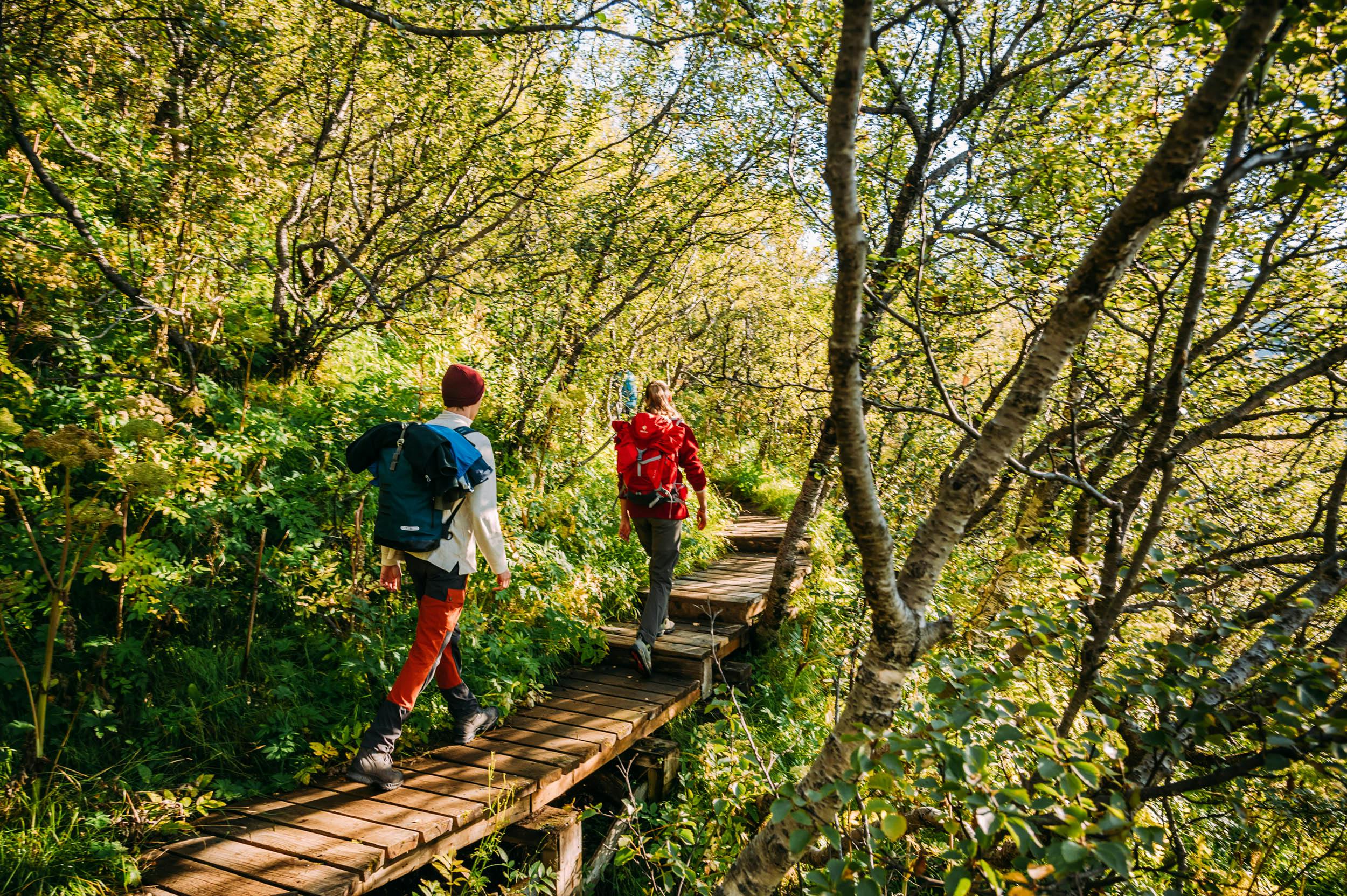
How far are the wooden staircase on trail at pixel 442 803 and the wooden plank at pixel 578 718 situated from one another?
0.04ft

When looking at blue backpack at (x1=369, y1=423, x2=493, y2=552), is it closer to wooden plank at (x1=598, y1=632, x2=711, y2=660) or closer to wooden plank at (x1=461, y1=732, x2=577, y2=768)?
wooden plank at (x1=461, y1=732, x2=577, y2=768)

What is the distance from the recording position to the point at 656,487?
5949mm

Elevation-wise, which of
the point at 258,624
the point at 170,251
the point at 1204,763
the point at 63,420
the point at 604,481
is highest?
the point at 170,251

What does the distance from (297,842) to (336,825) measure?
203 millimetres

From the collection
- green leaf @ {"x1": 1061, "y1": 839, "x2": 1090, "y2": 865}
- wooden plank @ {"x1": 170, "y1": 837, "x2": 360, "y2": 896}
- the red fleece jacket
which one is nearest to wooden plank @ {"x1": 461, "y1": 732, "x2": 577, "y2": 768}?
wooden plank @ {"x1": 170, "y1": 837, "x2": 360, "y2": 896}

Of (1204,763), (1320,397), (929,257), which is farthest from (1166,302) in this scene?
(1204,763)

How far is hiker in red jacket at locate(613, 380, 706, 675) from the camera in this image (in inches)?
235

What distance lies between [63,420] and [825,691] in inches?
270

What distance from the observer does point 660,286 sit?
30.0ft

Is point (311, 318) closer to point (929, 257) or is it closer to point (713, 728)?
point (713, 728)

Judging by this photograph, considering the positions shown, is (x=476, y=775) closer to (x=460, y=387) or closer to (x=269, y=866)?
(x=269, y=866)

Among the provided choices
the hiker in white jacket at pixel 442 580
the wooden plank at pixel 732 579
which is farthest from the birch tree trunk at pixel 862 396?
the wooden plank at pixel 732 579

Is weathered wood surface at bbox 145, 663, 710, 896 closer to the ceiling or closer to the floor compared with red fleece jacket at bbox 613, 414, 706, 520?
closer to the floor

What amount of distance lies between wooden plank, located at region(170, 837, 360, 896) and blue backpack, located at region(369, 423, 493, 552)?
5.19 ft
